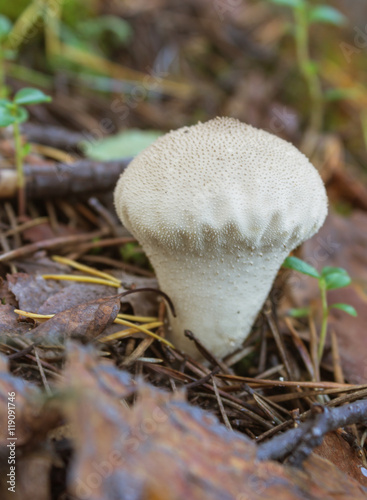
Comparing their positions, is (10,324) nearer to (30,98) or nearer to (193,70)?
(30,98)

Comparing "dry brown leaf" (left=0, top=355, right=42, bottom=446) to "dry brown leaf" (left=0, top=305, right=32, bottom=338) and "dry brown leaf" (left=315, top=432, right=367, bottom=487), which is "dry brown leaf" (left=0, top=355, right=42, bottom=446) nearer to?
"dry brown leaf" (left=0, top=305, right=32, bottom=338)

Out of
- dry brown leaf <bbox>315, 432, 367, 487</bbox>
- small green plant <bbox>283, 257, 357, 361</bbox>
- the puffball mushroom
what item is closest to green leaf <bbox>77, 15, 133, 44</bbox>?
the puffball mushroom

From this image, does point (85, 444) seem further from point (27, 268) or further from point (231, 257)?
point (27, 268)

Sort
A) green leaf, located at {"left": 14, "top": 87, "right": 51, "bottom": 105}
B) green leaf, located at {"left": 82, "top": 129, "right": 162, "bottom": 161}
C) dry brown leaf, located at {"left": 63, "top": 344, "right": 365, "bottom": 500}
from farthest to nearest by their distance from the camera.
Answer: green leaf, located at {"left": 82, "top": 129, "right": 162, "bottom": 161}, green leaf, located at {"left": 14, "top": 87, "right": 51, "bottom": 105}, dry brown leaf, located at {"left": 63, "top": 344, "right": 365, "bottom": 500}

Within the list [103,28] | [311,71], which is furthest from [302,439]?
[103,28]

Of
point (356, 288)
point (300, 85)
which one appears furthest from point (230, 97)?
point (356, 288)

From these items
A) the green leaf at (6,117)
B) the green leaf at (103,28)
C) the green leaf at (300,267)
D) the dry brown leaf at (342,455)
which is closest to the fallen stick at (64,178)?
the green leaf at (6,117)

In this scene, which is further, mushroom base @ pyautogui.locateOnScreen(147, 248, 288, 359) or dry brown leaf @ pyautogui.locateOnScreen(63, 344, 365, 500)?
mushroom base @ pyautogui.locateOnScreen(147, 248, 288, 359)

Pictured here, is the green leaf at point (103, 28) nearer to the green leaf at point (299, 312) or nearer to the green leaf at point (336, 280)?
the green leaf at point (299, 312)
